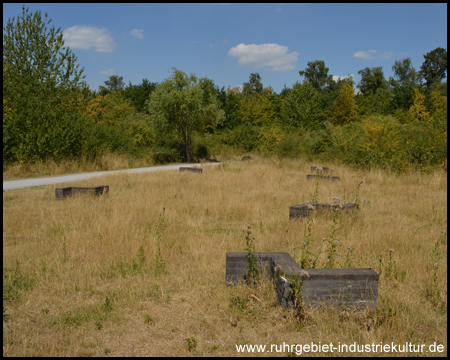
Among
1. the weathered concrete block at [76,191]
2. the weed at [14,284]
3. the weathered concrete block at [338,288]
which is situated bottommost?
the weed at [14,284]

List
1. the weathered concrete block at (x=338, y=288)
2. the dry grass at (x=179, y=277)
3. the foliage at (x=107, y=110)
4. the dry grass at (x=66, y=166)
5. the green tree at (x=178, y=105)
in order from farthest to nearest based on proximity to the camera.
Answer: the foliage at (x=107, y=110) → the green tree at (x=178, y=105) → the dry grass at (x=66, y=166) → the weathered concrete block at (x=338, y=288) → the dry grass at (x=179, y=277)

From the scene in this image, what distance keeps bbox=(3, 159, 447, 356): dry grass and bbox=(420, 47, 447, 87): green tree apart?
65.4 metres

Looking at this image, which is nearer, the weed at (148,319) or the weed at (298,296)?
Result: the weed at (298,296)

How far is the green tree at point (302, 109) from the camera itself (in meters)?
36.8

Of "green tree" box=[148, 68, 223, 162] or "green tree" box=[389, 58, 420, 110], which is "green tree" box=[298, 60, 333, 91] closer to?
"green tree" box=[389, 58, 420, 110]

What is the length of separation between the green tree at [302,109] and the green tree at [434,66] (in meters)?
36.7

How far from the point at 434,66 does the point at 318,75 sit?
21725mm

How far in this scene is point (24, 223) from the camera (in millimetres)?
6379

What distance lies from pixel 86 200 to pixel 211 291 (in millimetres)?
5444

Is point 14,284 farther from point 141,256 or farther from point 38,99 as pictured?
point 38,99

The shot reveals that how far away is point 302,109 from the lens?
36688mm

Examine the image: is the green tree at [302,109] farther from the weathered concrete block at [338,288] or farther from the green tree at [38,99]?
the weathered concrete block at [338,288]

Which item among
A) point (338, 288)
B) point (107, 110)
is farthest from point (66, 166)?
point (107, 110)

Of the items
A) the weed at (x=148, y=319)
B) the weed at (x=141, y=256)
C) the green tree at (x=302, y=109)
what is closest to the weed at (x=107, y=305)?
the weed at (x=148, y=319)
